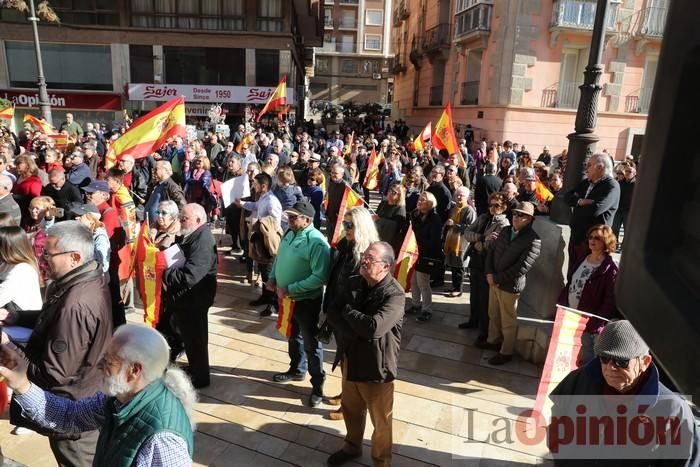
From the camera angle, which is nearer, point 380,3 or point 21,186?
point 21,186

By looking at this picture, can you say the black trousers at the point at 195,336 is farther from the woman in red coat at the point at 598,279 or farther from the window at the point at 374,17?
the window at the point at 374,17

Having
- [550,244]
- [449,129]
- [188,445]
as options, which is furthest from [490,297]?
[449,129]

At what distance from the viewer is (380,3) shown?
60750mm

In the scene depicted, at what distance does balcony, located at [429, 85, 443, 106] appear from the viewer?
2659 centimetres

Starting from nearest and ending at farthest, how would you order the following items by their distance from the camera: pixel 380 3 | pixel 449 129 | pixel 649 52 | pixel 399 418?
pixel 399 418 < pixel 449 129 < pixel 649 52 < pixel 380 3

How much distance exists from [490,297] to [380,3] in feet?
205

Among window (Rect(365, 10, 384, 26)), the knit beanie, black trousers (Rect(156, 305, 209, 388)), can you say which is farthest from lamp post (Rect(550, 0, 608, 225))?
window (Rect(365, 10, 384, 26))

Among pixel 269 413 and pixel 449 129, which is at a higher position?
pixel 449 129

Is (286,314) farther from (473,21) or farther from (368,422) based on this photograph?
(473,21)

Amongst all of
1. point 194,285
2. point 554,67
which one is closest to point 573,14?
point 554,67

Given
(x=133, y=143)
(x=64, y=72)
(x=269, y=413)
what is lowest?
(x=269, y=413)

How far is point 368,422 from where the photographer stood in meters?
4.24

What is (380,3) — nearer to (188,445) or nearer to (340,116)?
(340,116)

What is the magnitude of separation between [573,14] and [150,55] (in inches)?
771
